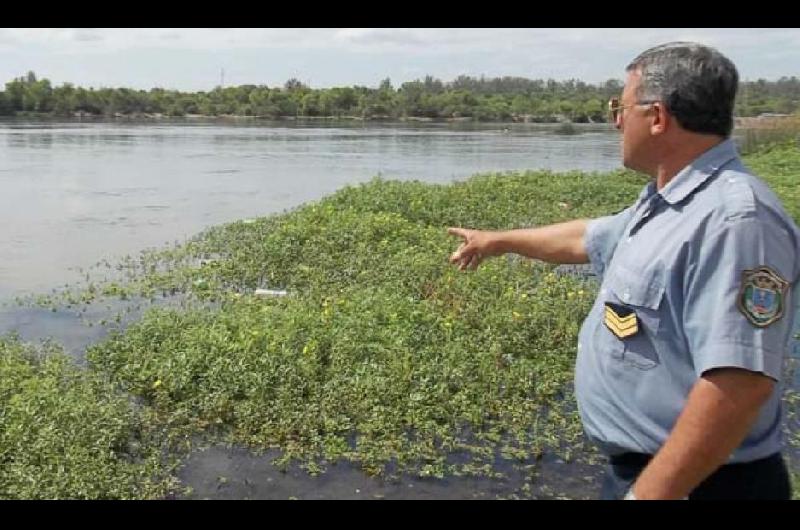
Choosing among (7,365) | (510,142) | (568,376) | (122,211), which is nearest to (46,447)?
(7,365)

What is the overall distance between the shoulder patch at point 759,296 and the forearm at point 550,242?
0.86 meters

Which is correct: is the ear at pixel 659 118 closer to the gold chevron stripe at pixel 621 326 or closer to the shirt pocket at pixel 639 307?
the shirt pocket at pixel 639 307

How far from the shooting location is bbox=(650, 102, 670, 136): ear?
6.45 feet

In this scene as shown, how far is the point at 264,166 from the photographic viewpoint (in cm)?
2730

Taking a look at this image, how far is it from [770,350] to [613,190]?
1533 centimetres

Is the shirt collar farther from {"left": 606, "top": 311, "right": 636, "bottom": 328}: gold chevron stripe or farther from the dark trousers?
the dark trousers

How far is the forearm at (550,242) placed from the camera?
2.65 meters

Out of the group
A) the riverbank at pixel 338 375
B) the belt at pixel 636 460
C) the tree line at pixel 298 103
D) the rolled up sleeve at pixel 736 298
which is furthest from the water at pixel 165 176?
the tree line at pixel 298 103

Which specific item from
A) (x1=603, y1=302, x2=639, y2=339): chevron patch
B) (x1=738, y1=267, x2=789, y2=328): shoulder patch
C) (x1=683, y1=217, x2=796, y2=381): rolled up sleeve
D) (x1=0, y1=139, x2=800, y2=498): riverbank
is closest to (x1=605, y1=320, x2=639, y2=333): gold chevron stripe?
(x1=603, y1=302, x2=639, y2=339): chevron patch

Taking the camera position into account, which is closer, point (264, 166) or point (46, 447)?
point (46, 447)

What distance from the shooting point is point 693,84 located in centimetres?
191

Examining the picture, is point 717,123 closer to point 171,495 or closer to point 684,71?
point 684,71

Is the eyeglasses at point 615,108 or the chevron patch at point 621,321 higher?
the eyeglasses at point 615,108

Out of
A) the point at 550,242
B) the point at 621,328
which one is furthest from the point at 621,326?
the point at 550,242
